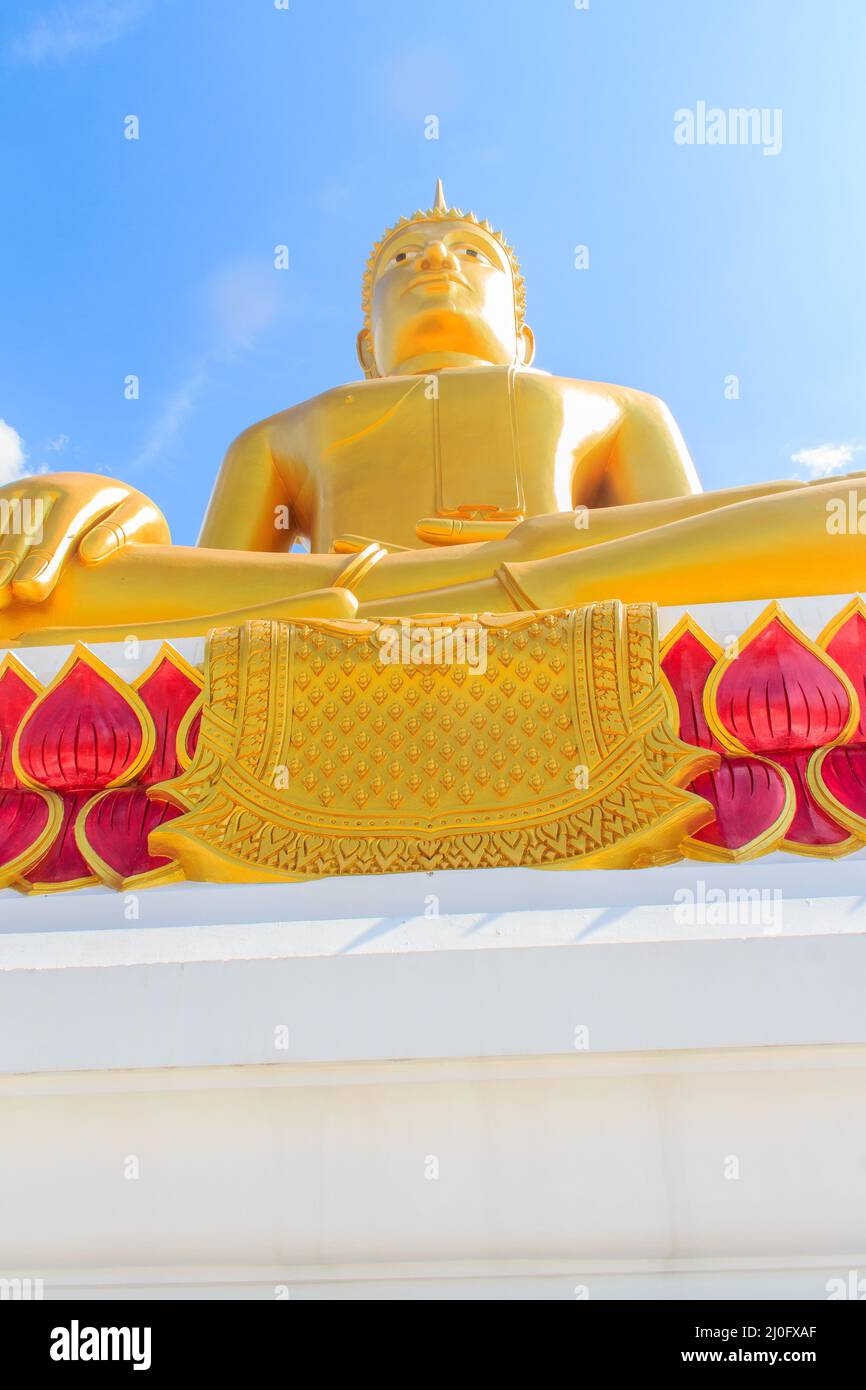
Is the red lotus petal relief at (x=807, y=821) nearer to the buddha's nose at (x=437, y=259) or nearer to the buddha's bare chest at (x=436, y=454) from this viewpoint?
the buddha's bare chest at (x=436, y=454)

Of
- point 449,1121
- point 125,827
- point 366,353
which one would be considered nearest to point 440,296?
point 366,353

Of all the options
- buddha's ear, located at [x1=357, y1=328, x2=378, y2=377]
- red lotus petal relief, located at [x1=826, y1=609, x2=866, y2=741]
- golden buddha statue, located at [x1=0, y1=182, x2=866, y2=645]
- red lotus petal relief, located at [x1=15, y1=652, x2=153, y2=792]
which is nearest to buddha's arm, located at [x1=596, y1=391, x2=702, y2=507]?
golden buddha statue, located at [x1=0, y1=182, x2=866, y2=645]

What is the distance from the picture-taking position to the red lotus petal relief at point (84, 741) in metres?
2.27

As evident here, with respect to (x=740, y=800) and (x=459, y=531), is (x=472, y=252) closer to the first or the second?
(x=459, y=531)

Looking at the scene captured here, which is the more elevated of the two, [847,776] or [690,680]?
[690,680]

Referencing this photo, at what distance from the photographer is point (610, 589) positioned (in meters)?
2.66

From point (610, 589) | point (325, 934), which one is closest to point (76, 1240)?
point (325, 934)

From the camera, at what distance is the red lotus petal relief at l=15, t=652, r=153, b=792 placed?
7.46ft

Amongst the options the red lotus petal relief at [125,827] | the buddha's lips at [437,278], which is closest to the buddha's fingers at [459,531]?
the red lotus petal relief at [125,827]

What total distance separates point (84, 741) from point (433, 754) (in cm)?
68

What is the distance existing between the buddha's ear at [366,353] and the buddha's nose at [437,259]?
52 centimetres

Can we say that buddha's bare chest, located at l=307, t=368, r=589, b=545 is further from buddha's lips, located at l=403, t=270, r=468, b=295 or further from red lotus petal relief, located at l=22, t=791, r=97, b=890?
red lotus petal relief, located at l=22, t=791, r=97, b=890

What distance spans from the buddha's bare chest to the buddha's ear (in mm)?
1152

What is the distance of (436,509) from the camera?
4078 millimetres
